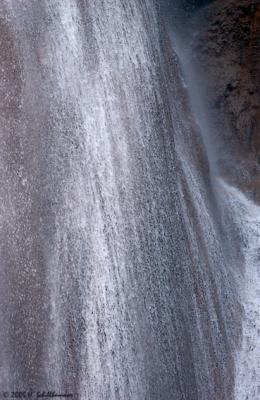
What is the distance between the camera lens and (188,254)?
390 centimetres

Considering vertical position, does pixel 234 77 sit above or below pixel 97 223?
above

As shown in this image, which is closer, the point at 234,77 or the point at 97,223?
the point at 97,223

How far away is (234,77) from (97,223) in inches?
133

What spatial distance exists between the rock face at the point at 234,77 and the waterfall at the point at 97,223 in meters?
1.94

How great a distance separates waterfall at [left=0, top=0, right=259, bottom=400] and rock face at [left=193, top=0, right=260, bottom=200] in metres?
1.94

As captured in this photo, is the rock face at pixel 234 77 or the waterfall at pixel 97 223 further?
the rock face at pixel 234 77

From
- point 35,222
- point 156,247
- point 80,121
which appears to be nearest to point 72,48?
point 80,121

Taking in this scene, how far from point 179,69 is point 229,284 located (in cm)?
241

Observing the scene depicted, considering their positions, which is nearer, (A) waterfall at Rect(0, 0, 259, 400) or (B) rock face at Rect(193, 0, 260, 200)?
(A) waterfall at Rect(0, 0, 259, 400)

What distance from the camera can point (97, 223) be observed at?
3.36m

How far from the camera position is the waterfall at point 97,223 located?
312 centimetres

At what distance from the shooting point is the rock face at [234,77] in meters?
5.78

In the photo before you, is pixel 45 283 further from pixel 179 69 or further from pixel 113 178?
pixel 179 69

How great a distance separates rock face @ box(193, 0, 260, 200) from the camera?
19.0ft
